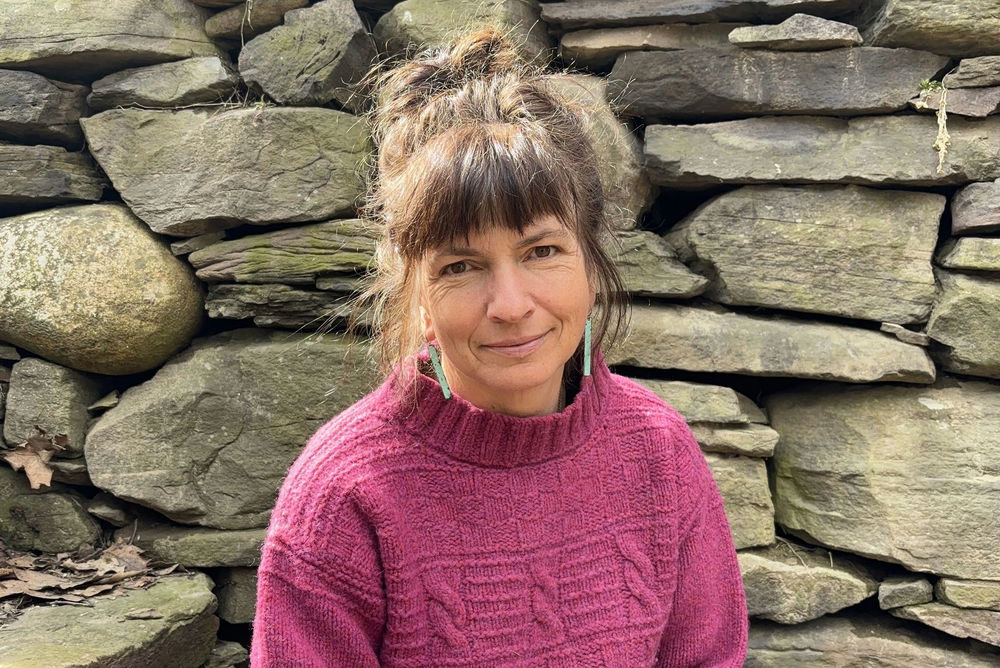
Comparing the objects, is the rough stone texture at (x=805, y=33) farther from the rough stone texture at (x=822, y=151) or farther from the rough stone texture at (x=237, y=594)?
the rough stone texture at (x=237, y=594)

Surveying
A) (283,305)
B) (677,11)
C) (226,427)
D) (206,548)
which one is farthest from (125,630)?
(677,11)

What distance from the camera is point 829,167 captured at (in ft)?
7.91

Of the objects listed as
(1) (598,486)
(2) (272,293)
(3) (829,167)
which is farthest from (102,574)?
(3) (829,167)

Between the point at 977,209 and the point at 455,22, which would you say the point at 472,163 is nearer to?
the point at 455,22

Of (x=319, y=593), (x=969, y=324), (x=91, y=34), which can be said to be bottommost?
(x=319, y=593)

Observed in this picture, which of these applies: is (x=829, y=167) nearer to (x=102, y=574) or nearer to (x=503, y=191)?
(x=503, y=191)

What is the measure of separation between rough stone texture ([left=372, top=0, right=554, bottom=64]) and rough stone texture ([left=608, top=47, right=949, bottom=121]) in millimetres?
279

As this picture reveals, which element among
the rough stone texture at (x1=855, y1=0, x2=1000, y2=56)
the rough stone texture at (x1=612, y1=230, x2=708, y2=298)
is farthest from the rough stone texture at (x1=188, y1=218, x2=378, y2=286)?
the rough stone texture at (x1=855, y1=0, x2=1000, y2=56)

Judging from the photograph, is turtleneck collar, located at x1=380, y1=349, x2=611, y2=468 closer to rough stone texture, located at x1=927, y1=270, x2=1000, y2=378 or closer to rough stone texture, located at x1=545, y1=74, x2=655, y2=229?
rough stone texture, located at x1=545, y1=74, x2=655, y2=229

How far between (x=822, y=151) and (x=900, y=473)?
3.22 feet

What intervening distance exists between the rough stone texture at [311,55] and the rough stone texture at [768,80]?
0.81 m

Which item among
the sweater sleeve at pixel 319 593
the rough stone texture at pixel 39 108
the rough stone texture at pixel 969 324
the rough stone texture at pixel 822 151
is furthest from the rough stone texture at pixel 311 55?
the rough stone texture at pixel 969 324

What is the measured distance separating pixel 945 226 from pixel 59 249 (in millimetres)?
2705

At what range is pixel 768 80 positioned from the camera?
242 centimetres
